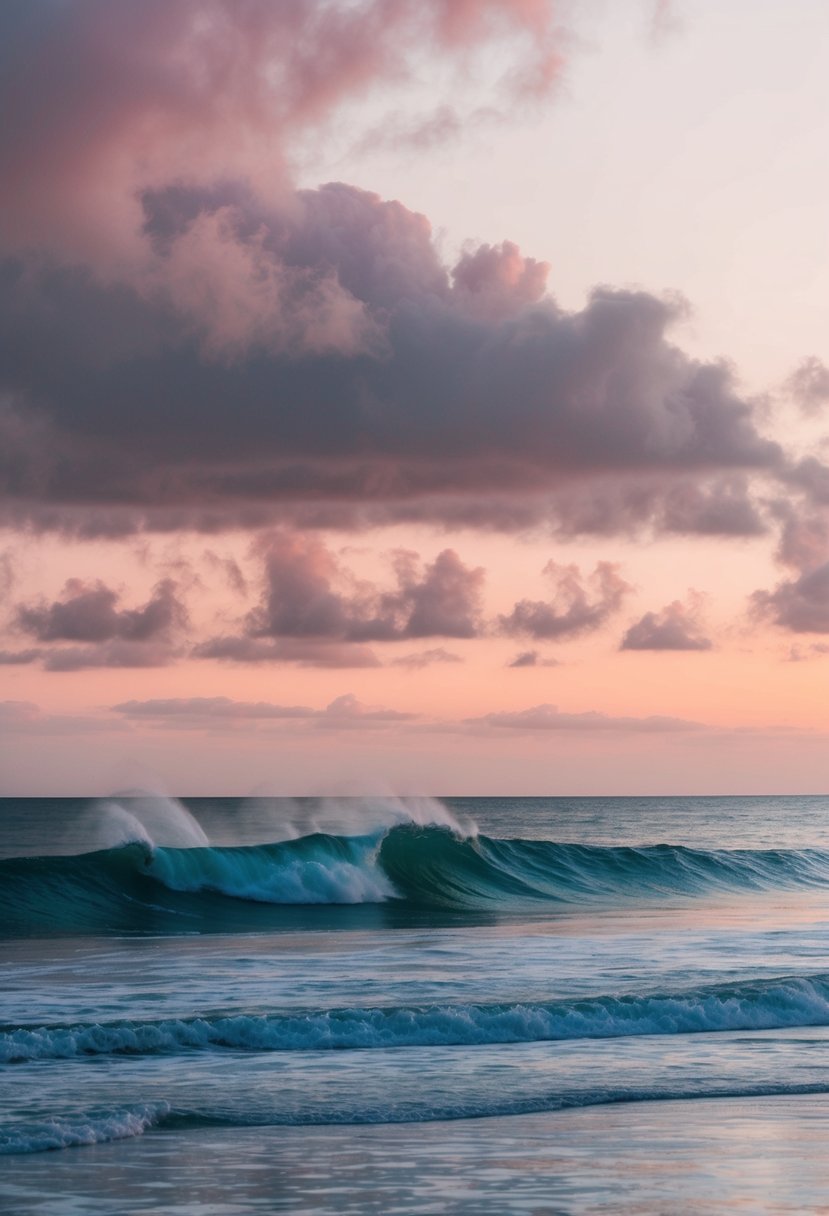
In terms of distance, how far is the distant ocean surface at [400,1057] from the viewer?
9.89m

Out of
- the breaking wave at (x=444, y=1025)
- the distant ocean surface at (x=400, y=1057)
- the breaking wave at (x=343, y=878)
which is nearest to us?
the distant ocean surface at (x=400, y=1057)

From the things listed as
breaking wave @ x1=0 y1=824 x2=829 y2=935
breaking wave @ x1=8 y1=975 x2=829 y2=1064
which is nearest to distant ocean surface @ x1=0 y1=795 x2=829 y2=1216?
breaking wave @ x1=8 y1=975 x2=829 y2=1064

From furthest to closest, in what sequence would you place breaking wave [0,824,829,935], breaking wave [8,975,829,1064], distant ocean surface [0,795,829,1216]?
1. breaking wave [0,824,829,935]
2. breaking wave [8,975,829,1064]
3. distant ocean surface [0,795,829,1216]

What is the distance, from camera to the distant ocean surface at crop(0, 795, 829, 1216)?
9.89m

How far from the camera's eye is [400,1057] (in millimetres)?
14672

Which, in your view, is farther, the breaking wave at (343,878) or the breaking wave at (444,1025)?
the breaking wave at (343,878)

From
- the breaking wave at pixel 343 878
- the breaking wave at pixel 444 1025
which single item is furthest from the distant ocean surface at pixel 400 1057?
the breaking wave at pixel 343 878

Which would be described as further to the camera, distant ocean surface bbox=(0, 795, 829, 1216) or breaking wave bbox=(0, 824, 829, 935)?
breaking wave bbox=(0, 824, 829, 935)

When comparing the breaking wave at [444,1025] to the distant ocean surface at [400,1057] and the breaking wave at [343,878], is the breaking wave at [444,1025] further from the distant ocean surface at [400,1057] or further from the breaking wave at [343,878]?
the breaking wave at [343,878]

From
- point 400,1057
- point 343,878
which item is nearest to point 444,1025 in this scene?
point 400,1057

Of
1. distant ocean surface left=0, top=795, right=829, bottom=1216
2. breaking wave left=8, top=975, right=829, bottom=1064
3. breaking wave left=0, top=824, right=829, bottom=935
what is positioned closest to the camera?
distant ocean surface left=0, top=795, right=829, bottom=1216

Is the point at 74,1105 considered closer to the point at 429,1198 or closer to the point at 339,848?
the point at 429,1198

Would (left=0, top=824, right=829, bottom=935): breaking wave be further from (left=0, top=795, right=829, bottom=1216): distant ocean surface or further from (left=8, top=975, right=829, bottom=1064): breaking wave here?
(left=8, top=975, right=829, bottom=1064): breaking wave

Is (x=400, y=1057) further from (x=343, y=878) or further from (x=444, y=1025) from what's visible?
(x=343, y=878)
